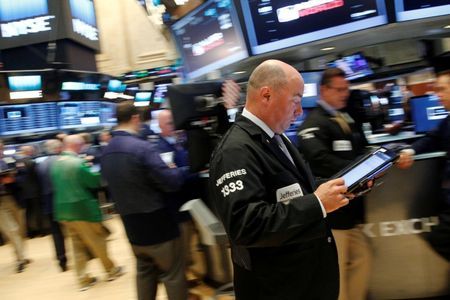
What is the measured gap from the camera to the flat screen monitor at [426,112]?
5.21 metres

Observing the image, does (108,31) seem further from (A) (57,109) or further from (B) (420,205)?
(B) (420,205)

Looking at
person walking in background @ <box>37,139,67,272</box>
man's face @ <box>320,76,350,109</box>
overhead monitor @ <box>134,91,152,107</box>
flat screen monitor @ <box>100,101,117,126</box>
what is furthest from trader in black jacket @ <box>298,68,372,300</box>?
overhead monitor @ <box>134,91,152,107</box>

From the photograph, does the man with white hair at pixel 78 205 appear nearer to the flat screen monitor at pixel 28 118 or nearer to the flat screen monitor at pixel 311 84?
the flat screen monitor at pixel 311 84

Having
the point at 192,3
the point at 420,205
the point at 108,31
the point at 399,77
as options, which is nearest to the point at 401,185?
the point at 420,205

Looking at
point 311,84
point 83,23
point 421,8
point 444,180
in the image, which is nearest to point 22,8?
point 83,23

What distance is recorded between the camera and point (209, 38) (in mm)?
4871

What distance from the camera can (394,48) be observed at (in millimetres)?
6289

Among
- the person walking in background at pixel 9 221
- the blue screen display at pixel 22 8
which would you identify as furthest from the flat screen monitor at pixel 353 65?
the blue screen display at pixel 22 8

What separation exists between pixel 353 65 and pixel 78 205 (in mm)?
4081

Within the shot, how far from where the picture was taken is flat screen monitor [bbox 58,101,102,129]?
10484 millimetres

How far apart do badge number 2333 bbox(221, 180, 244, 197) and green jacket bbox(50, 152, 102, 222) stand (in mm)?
3528

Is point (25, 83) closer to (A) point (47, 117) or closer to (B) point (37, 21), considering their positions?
(A) point (47, 117)

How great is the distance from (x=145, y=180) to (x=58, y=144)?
3327mm

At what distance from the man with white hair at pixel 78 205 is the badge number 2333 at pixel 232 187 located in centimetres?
353
